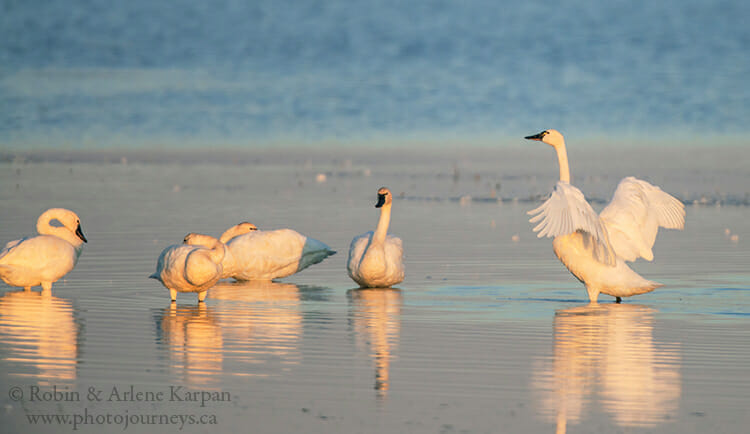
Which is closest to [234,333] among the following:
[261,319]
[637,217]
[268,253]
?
[261,319]

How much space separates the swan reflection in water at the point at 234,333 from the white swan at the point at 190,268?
0.21 m

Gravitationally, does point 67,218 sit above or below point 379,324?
above

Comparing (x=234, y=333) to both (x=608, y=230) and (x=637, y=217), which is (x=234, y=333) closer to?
(x=608, y=230)

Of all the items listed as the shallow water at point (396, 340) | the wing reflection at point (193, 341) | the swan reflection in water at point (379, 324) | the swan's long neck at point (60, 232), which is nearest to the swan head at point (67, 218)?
the swan's long neck at point (60, 232)

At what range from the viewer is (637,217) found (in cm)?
1361

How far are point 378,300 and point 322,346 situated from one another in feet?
9.84

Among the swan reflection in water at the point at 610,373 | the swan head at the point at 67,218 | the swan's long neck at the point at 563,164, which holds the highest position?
the swan's long neck at the point at 563,164

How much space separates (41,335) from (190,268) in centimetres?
209

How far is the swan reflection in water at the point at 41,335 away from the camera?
28.0 feet

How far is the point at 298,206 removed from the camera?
906 inches

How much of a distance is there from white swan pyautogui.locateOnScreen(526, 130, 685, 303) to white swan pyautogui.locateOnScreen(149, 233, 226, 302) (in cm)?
317

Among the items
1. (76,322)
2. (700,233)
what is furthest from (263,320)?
(700,233)

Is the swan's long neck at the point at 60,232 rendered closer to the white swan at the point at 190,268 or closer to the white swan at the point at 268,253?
the white swan at the point at 268,253

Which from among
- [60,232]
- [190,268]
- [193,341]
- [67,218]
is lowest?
[193,341]
